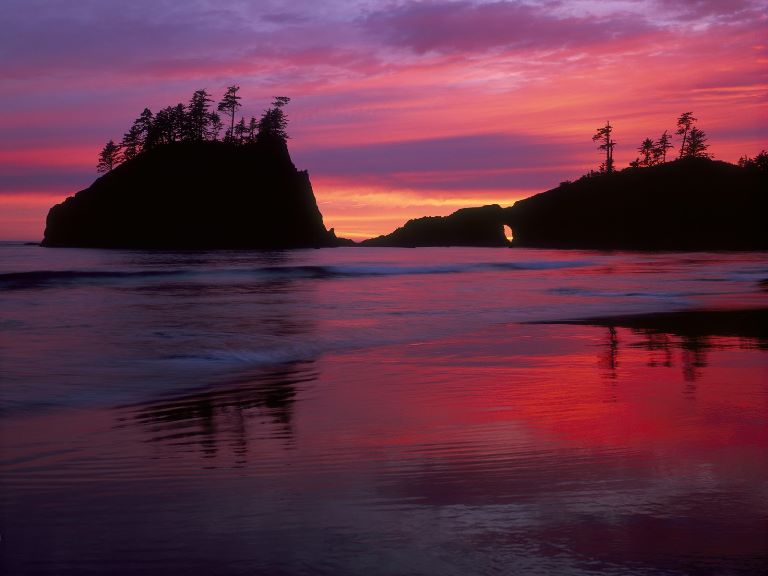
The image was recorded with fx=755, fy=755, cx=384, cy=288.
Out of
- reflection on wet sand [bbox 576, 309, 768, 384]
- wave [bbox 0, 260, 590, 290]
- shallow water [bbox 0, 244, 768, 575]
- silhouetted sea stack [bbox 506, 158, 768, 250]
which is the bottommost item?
reflection on wet sand [bbox 576, 309, 768, 384]

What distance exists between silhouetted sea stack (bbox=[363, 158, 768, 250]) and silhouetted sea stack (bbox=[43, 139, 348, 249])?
36.0m

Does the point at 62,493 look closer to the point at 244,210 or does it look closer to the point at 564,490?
the point at 564,490

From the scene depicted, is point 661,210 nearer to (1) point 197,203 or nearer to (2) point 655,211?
(2) point 655,211

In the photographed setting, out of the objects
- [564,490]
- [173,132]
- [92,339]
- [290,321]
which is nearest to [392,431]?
[564,490]

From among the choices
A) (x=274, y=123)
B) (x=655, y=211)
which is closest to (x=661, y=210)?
(x=655, y=211)

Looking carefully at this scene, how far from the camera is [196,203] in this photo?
4021 inches

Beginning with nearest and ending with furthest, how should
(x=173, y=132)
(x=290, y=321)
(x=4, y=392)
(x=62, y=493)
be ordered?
1. (x=62, y=493)
2. (x=4, y=392)
3. (x=290, y=321)
4. (x=173, y=132)

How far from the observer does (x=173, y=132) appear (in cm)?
11300

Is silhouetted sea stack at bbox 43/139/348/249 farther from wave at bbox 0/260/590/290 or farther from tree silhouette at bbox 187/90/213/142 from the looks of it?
wave at bbox 0/260/590/290

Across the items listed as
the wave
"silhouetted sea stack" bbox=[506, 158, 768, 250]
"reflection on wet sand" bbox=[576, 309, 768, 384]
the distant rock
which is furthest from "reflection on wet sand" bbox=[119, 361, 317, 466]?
the distant rock

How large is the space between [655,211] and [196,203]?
63991 mm

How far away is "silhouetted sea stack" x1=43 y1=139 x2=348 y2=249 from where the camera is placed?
101 m

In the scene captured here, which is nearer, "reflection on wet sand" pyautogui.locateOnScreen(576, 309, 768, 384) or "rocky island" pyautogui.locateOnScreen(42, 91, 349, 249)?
→ "reflection on wet sand" pyautogui.locateOnScreen(576, 309, 768, 384)

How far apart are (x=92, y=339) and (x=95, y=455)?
7.49 meters
